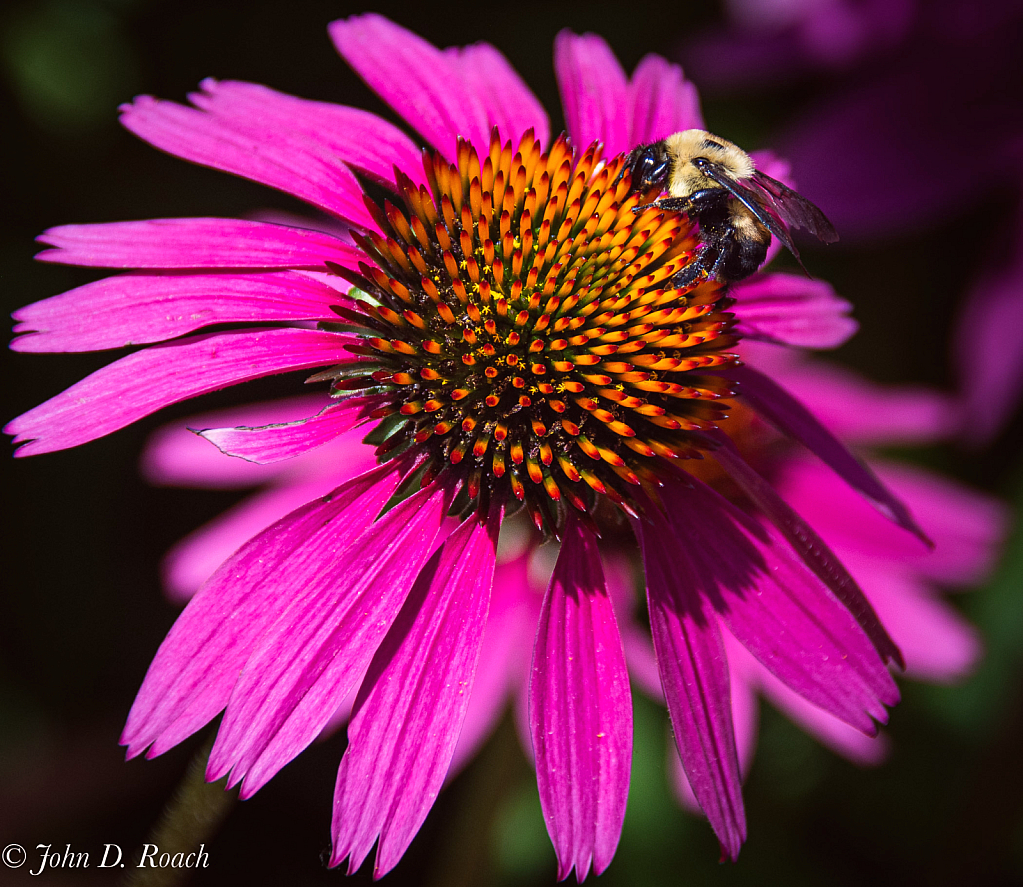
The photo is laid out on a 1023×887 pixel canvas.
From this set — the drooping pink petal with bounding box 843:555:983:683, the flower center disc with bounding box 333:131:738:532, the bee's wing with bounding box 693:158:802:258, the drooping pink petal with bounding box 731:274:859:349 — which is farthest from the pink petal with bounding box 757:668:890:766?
the bee's wing with bounding box 693:158:802:258

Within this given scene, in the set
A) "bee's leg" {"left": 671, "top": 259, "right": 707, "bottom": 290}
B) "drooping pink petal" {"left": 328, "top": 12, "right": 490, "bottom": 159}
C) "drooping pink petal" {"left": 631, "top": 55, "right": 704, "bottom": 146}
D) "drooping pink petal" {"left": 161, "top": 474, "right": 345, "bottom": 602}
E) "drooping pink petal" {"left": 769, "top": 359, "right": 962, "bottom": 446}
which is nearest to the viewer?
"bee's leg" {"left": 671, "top": 259, "right": 707, "bottom": 290}

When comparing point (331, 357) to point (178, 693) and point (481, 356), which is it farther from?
point (178, 693)

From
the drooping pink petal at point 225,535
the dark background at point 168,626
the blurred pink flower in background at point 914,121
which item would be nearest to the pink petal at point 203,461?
the drooping pink petal at point 225,535

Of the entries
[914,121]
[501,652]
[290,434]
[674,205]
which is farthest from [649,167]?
[914,121]

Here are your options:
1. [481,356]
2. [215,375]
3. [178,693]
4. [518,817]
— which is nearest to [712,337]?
[481,356]

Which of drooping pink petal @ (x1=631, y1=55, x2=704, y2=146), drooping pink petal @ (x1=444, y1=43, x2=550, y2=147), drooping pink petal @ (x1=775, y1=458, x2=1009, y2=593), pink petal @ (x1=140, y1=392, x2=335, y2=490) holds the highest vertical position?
drooping pink petal @ (x1=444, y1=43, x2=550, y2=147)

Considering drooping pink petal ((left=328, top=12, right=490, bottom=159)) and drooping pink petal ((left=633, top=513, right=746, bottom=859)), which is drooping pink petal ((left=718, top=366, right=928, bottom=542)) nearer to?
drooping pink petal ((left=633, top=513, right=746, bottom=859))
